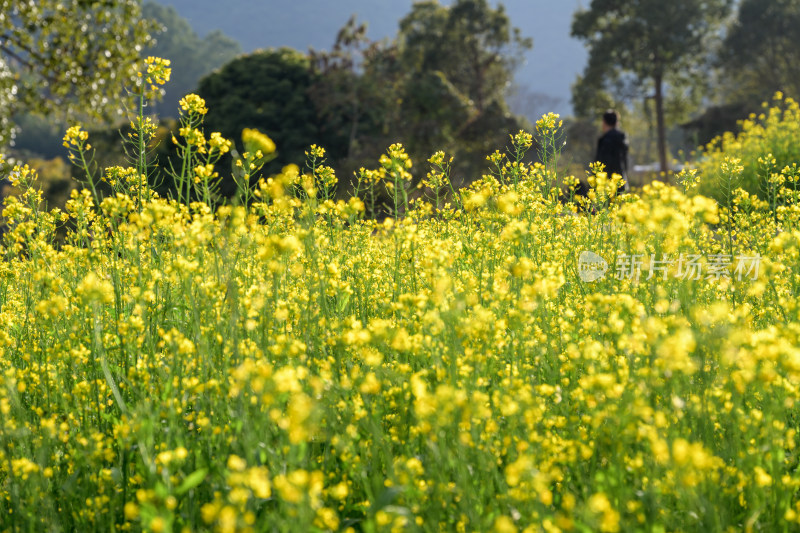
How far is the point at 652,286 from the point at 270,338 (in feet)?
6.06

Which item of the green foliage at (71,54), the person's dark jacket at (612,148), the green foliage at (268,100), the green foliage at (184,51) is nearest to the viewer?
Result: the person's dark jacket at (612,148)

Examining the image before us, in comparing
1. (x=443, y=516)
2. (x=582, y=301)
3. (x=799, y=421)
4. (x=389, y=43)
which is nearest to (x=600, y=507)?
(x=443, y=516)

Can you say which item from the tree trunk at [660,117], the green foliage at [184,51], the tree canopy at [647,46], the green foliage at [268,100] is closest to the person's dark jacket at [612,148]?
the green foliage at [268,100]

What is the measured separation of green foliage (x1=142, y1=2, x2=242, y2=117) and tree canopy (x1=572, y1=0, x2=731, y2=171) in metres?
62.7

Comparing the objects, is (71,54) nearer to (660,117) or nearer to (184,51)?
(660,117)

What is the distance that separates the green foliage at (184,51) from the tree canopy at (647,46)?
6267cm

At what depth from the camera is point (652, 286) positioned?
3160 mm

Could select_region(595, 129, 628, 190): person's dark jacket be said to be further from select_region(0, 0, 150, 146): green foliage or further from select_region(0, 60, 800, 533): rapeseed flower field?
select_region(0, 0, 150, 146): green foliage

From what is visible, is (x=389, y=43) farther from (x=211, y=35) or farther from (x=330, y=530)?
(x=211, y=35)

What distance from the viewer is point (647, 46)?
91.7ft

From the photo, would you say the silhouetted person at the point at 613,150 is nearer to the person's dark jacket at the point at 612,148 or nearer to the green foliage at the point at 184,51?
the person's dark jacket at the point at 612,148

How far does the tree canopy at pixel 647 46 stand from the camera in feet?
90.1

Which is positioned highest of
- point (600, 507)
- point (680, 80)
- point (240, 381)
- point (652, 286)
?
point (680, 80)

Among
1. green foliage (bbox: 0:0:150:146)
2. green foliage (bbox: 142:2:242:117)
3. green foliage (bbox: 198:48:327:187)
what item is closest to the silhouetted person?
green foliage (bbox: 0:0:150:146)
